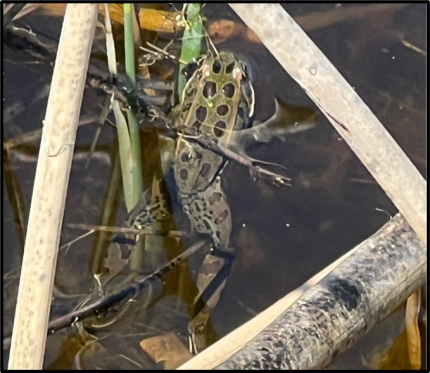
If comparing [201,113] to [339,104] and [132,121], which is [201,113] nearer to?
[132,121]

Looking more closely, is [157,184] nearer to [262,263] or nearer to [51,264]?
[262,263]

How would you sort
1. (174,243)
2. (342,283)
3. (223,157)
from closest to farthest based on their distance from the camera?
1. (342,283)
2. (174,243)
3. (223,157)

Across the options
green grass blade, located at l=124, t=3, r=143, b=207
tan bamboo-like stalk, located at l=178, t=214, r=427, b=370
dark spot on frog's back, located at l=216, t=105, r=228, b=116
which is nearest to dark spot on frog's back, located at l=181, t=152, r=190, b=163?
dark spot on frog's back, located at l=216, t=105, r=228, b=116

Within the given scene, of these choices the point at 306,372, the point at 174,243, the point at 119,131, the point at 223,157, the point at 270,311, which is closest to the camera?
the point at 306,372

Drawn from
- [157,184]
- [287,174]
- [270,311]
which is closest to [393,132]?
[287,174]

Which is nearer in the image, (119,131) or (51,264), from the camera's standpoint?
(51,264)

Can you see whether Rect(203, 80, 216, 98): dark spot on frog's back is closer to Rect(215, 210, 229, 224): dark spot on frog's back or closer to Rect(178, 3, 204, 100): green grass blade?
Rect(178, 3, 204, 100): green grass blade

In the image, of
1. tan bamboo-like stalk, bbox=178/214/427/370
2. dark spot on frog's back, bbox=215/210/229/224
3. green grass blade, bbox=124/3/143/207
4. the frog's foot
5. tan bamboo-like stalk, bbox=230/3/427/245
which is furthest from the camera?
dark spot on frog's back, bbox=215/210/229/224

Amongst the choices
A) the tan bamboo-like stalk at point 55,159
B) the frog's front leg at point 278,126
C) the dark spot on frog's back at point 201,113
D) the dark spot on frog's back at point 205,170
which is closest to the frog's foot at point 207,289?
the dark spot on frog's back at point 205,170

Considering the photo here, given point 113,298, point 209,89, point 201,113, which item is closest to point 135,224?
point 113,298
